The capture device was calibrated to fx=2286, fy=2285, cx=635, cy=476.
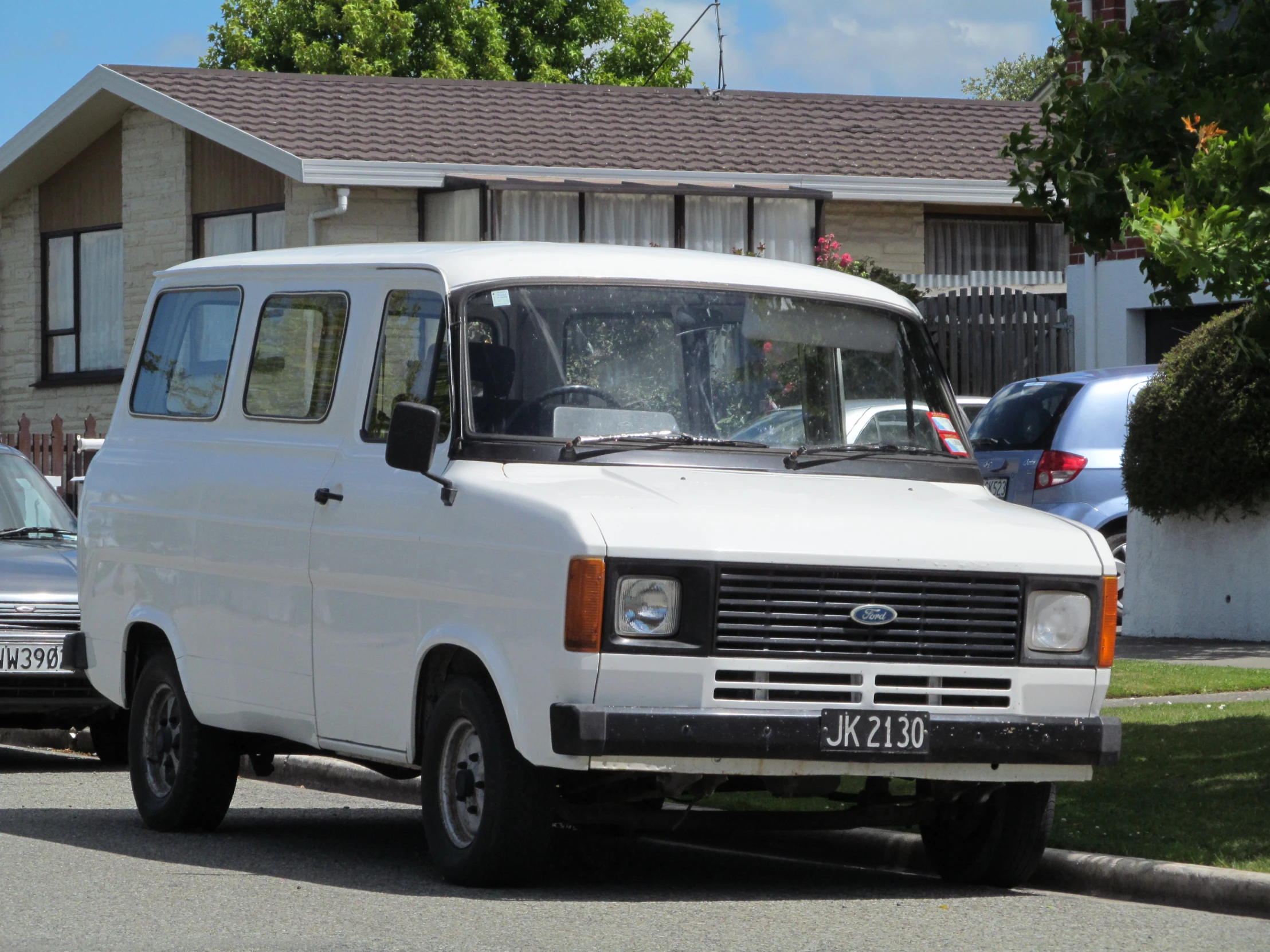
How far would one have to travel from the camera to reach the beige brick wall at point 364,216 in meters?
26.4

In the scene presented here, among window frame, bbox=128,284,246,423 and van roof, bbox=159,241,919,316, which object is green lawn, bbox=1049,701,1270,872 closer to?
van roof, bbox=159,241,919,316

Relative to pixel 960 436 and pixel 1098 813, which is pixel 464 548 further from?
pixel 1098 813

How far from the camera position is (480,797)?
7.52m

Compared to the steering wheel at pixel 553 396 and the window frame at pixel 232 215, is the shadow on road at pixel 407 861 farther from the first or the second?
the window frame at pixel 232 215

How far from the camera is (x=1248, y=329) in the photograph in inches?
393

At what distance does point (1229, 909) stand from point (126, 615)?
465 centimetres

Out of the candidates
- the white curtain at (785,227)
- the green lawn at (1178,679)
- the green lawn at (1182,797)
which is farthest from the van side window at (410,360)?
the white curtain at (785,227)

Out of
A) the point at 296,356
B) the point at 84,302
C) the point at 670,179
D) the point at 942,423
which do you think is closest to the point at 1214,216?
the point at 942,423

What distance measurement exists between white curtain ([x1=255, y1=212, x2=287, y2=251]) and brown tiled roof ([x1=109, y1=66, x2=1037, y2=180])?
1.16 m

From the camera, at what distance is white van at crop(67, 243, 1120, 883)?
713 cm

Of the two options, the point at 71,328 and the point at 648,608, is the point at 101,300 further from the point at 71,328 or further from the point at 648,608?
the point at 648,608

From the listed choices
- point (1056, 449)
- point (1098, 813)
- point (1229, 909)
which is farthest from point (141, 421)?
point (1056, 449)

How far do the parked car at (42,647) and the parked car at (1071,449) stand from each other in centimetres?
669

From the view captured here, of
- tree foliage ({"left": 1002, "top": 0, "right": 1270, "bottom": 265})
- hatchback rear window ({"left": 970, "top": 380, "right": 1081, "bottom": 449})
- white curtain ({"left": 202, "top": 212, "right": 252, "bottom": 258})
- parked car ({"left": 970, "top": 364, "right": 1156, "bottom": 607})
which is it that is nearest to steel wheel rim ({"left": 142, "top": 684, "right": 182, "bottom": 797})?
tree foliage ({"left": 1002, "top": 0, "right": 1270, "bottom": 265})
